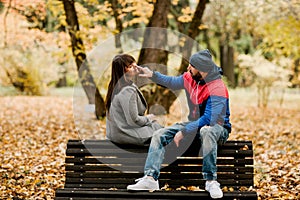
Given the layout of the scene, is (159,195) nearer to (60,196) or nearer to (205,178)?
(205,178)

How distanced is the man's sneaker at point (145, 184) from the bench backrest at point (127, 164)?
303 millimetres

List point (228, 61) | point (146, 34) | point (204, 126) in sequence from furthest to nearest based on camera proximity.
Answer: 1. point (228, 61)
2. point (146, 34)
3. point (204, 126)

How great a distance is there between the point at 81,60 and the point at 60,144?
291cm

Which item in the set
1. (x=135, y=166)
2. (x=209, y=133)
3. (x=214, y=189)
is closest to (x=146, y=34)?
(x=135, y=166)

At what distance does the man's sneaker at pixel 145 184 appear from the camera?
4000 millimetres

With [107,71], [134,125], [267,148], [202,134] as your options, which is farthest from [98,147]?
[107,71]

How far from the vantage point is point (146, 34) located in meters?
11.5

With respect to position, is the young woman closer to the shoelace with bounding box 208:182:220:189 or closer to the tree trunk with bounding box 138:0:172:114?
the shoelace with bounding box 208:182:220:189

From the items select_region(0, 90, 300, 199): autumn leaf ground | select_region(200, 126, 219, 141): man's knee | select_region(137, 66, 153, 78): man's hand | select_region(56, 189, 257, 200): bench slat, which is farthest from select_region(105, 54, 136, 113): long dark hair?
select_region(0, 90, 300, 199): autumn leaf ground

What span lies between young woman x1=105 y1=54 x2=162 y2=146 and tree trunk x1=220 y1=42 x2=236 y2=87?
74.2 feet

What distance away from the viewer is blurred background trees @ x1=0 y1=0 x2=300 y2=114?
1164cm

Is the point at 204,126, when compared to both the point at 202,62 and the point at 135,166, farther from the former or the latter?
the point at 135,166

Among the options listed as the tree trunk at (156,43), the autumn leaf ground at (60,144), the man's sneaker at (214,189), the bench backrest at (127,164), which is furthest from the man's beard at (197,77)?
the tree trunk at (156,43)

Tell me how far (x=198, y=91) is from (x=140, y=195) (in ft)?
3.54
